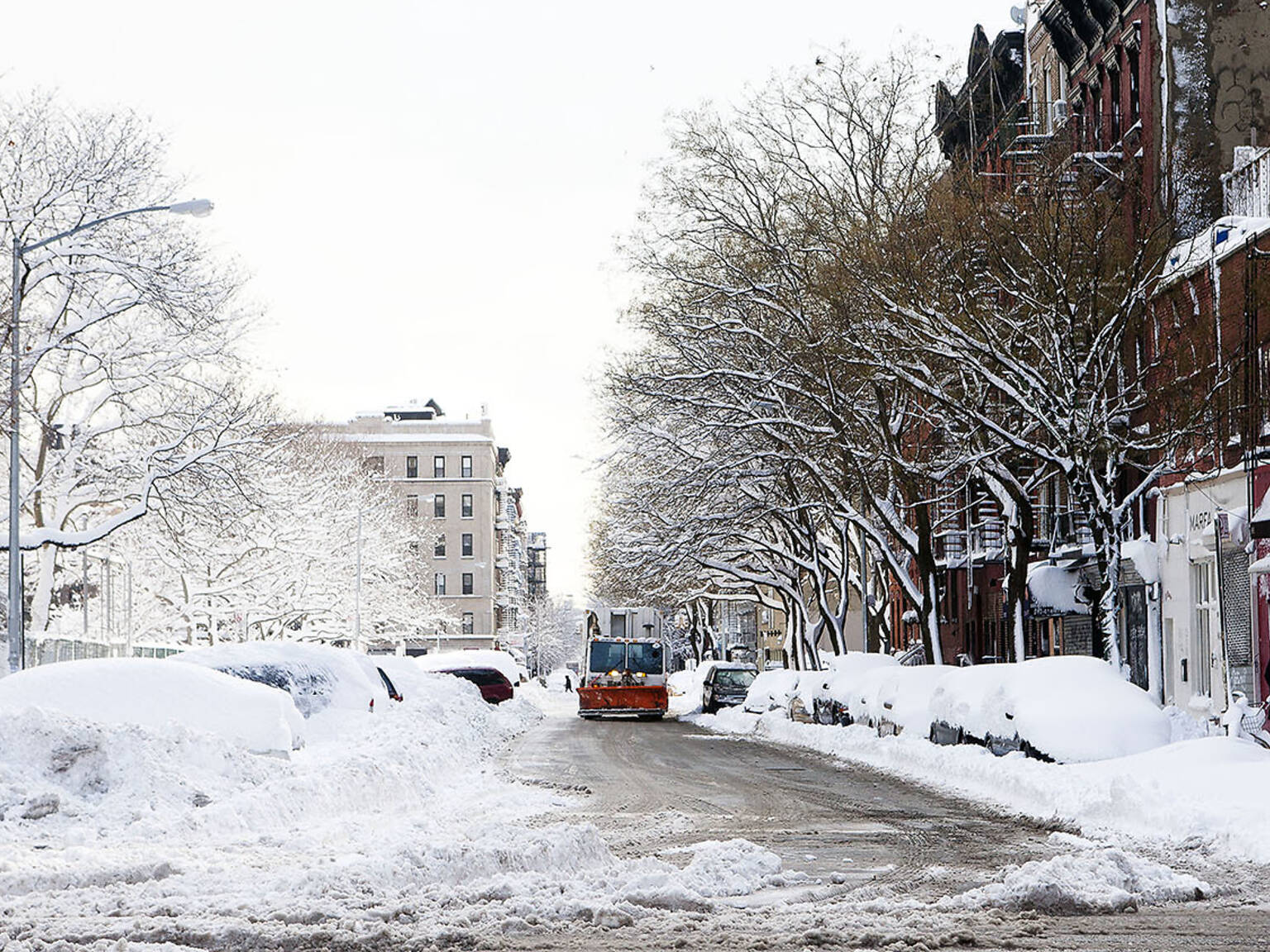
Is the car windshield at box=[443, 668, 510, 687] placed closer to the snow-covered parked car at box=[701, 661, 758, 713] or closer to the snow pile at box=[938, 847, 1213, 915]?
the snow-covered parked car at box=[701, 661, 758, 713]

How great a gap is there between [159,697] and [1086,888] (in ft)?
36.6

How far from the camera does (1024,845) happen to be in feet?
49.4

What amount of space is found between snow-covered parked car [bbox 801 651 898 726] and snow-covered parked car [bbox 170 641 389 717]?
9979 millimetres

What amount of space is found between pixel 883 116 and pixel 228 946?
98.9 ft

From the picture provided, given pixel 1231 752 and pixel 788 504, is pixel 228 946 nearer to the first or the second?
pixel 1231 752

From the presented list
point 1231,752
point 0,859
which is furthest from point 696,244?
point 0,859

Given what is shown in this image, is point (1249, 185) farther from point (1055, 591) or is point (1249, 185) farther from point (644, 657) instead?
point (644, 657)

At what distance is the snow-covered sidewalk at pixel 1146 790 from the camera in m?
14.6

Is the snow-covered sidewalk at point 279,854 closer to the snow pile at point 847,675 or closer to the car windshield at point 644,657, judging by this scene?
the snow pile at point 847,675

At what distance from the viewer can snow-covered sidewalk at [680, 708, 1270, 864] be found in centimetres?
1461

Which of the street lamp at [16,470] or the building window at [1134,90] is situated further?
the building window at [1134,90]

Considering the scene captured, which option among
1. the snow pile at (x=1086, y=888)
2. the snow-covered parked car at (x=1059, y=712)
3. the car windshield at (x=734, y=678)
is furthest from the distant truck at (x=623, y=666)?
the snow pile at (x=1086, y=888)

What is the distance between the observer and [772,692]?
4500 centimetres

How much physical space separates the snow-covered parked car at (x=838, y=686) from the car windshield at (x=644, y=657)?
14.6m
